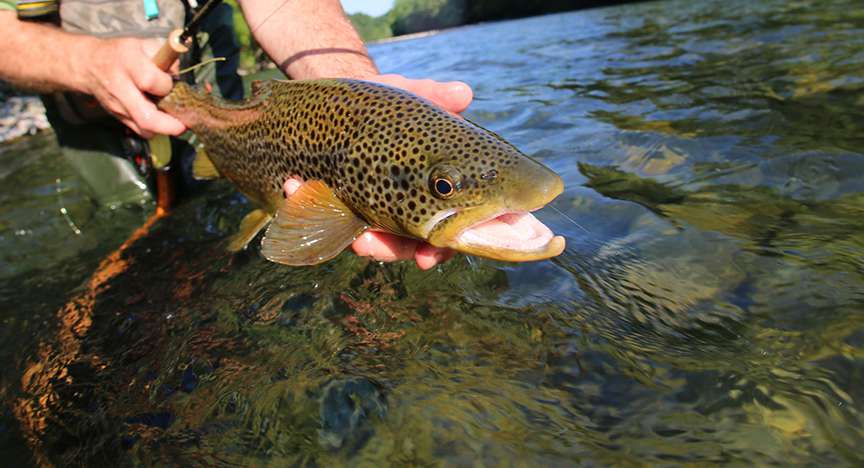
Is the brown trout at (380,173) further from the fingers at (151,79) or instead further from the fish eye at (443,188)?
the fingers at (151,79)

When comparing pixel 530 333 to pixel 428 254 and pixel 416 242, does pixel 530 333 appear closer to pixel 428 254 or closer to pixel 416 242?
pixel 428 254

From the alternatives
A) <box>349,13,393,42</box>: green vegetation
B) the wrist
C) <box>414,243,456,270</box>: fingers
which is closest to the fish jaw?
<box>414,243,456,270</box>: fingers

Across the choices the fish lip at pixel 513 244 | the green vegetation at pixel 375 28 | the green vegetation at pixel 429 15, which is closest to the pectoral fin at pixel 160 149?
the fish lip at pixel 513 244

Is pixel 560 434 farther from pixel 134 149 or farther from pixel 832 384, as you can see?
pixel 134 149

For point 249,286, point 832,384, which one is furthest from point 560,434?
point 249,286

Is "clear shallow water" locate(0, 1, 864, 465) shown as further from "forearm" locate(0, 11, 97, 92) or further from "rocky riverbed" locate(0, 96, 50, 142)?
"rocky riverbed" locate(0, 96, 50, 142)

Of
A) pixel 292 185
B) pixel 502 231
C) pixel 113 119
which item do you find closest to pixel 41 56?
pixel 113 119
